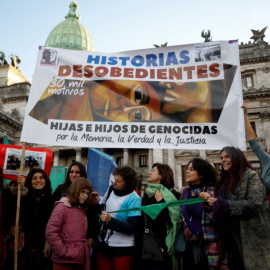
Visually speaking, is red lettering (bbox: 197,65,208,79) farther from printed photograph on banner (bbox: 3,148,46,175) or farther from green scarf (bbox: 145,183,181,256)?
printed photograph on banner (bbox: 3,148,46,175)

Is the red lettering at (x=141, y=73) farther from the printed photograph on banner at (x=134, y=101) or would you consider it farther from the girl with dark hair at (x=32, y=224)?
the girl with dark hair at (x=32, y=224)

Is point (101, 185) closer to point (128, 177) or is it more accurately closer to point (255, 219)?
point (128, 177)

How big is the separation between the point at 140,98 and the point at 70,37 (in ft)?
132

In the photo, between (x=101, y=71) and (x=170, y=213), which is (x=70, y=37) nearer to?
(x=101, y=71)

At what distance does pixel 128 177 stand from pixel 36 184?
1486 millimetres

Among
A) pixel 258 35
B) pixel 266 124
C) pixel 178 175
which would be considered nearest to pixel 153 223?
pixel 178 175

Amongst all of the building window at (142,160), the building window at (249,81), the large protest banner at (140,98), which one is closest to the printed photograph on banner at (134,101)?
the large protest banner at (140,98)

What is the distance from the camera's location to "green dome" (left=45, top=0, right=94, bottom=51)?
41156mm

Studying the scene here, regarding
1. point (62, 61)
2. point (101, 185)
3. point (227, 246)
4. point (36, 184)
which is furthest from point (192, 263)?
point (101, 185)

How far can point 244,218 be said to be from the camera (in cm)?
313

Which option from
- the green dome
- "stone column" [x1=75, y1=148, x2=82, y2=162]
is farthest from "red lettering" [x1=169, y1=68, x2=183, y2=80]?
the green dome

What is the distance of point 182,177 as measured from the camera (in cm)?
2788

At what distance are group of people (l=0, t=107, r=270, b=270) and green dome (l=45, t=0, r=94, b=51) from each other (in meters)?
39.3

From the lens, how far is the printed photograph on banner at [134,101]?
5078mm
